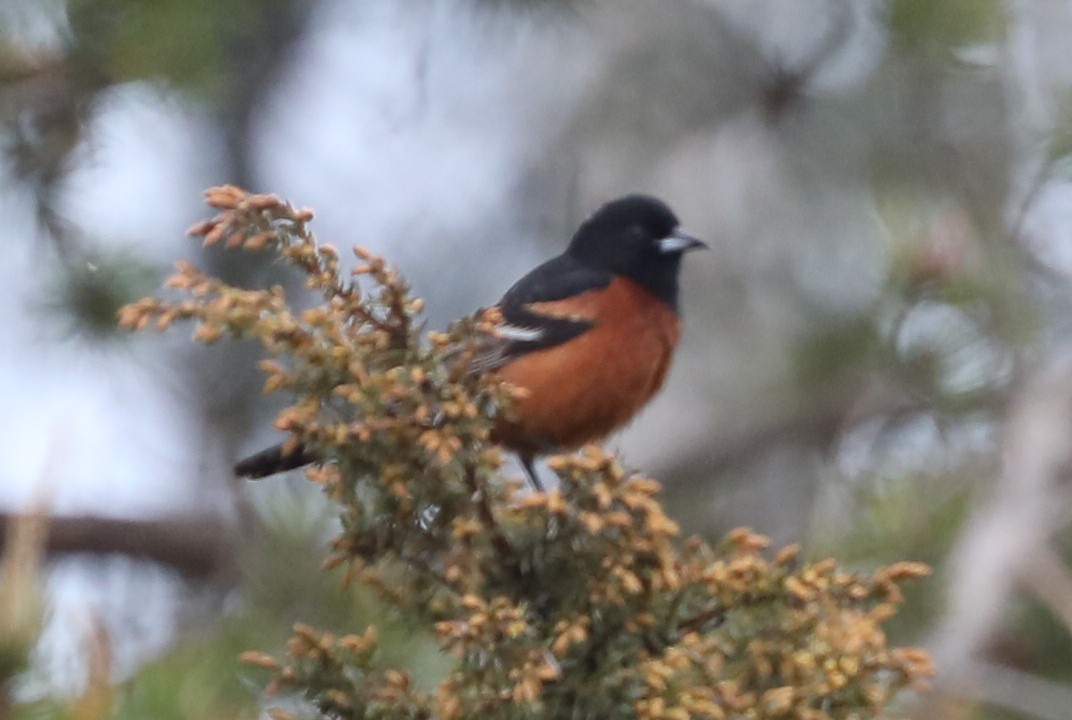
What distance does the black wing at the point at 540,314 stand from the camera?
3.75 m

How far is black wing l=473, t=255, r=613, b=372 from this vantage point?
375cm

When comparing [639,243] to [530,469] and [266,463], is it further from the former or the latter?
[266,463]

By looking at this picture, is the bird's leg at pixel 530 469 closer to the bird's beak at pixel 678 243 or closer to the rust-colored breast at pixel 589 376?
the rust-colored breast at pixel 589 376

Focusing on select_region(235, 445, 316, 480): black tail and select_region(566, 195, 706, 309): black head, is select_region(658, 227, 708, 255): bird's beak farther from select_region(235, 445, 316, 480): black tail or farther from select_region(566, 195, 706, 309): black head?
select_region(235, 445, 316, 480): black tail

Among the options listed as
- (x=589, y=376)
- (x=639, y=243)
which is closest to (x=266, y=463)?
(x=589, y=376)

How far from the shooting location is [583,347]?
377 cm

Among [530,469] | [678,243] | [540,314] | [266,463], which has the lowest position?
[266,463]

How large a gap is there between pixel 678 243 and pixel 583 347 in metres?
0.55

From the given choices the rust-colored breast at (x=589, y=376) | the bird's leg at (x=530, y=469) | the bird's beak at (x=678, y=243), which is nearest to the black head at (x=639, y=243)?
the bird's beak at (x=678, y=243)

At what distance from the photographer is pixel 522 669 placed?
74.5 inches

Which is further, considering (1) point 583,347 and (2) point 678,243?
(2) point 678,243

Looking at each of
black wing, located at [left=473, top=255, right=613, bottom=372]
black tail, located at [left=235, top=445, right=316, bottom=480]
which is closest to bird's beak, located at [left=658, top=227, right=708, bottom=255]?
black wing, located at [left=473, top=255, right=613, bottom=372]

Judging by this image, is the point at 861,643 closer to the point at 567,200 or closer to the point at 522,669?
the point at 522,669

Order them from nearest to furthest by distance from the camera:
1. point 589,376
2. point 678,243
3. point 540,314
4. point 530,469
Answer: point 589,376 < point 540,314 < point 530,469 < point 678,243
